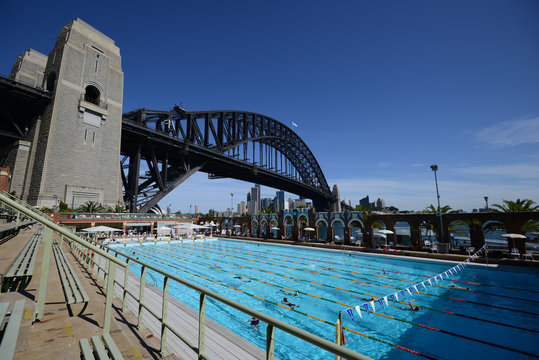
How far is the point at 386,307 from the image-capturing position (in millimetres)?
9789

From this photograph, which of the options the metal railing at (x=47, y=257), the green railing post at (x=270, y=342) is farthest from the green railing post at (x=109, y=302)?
the green railing post at (x=270, y=342)

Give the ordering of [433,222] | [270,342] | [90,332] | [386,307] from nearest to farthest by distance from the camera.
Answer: [270,342] → [90,332] → [386,307] → [433,222]

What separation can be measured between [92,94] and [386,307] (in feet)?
134

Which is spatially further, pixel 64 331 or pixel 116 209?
pixel 116 209

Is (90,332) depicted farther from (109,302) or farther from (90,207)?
(90,207)

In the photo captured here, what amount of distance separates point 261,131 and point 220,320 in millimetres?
66771

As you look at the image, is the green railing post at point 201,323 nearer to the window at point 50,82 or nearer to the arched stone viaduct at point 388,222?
the arched stone viaduct at point 388,222

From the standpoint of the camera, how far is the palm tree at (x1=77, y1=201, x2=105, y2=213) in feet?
89.9

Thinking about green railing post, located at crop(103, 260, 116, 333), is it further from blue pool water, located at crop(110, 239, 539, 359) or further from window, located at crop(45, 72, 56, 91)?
window, located at crop(45, 72, 56, 91)

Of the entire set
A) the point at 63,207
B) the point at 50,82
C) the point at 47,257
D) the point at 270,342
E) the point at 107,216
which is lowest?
the point at 270,342

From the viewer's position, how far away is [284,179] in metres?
66.8

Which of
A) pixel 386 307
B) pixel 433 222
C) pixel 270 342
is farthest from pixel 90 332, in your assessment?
pixel 433 222

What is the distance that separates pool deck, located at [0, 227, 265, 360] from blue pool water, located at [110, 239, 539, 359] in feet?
8.61

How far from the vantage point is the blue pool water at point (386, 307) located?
283 inches
